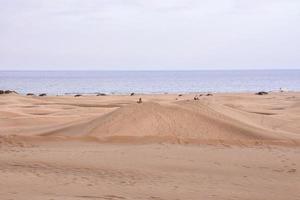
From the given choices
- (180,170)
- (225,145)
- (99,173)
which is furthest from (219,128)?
(99,173)

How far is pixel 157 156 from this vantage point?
11258 millimetres

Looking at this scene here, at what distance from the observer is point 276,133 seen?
14.5 m

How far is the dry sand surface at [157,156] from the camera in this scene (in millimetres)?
8492

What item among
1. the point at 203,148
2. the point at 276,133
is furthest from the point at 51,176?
the point at 276,133

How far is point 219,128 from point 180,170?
14.2ft

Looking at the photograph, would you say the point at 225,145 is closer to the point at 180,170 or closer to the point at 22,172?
the point at 180,170

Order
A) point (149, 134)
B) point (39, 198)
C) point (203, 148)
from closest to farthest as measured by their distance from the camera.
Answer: point (39, 198) → point (203, 148) → point (149, 134)

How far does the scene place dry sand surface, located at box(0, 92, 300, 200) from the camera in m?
8.49

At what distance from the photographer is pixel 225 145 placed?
12953 mm

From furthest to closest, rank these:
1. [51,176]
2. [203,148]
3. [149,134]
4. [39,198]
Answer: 1. [149,134]
2. [203,148]
3. [51,176]
4. [39,198]

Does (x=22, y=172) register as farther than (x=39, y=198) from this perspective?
Yes

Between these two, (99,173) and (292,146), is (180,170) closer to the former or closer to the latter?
(99,173)

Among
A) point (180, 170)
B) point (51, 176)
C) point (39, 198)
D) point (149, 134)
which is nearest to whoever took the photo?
point (39, 198)

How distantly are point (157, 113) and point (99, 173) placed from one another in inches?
197
